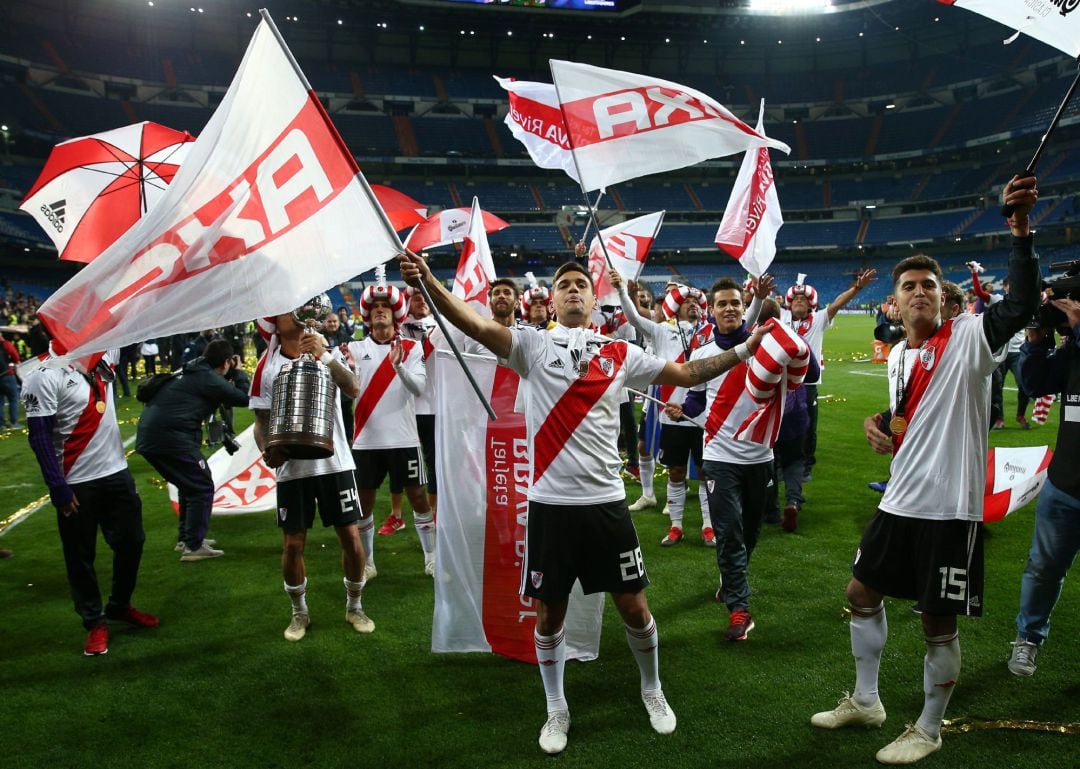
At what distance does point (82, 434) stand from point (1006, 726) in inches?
229

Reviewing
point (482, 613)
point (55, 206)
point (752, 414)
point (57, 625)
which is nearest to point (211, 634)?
point (57, 625)

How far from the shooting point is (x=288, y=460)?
184 inches

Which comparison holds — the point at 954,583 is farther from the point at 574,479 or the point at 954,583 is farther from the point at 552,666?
the point at 552,666

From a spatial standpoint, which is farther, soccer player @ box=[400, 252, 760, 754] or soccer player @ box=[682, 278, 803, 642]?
soccer player @ box=[682, 278, 803, 642]

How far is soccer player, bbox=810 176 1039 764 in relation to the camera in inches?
122

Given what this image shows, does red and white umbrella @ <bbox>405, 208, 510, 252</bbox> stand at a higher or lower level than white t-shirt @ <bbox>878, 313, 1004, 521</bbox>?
higher

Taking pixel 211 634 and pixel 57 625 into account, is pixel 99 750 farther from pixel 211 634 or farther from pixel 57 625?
pixel 57 625

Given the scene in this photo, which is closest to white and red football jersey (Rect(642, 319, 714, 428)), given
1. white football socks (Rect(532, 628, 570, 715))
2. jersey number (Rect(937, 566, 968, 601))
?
white football socks (Rect(532, 628, 570, 715))

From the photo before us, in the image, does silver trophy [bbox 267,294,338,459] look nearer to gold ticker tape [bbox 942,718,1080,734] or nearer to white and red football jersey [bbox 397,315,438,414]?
white and red football jersey [bbox 397,315,438,414]

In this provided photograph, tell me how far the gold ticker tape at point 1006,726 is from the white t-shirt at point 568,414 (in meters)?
2.07

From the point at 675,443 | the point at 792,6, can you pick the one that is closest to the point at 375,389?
the point at 675,443

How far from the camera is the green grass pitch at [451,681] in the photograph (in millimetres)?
3461

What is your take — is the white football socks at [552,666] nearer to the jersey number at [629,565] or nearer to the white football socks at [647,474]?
the jersey number at [629,565]

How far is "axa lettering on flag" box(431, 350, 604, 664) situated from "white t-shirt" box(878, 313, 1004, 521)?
203 cm
